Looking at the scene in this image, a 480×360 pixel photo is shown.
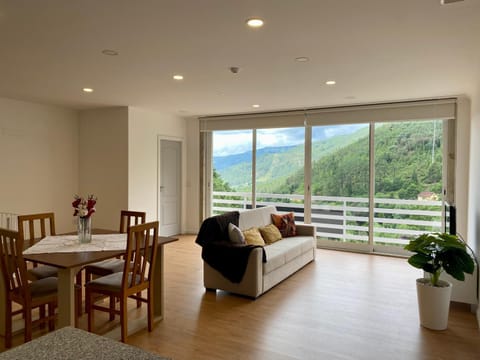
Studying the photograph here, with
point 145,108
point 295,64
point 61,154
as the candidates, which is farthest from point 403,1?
point 61,154

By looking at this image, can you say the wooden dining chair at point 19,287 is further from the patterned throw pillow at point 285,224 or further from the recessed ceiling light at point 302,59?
the patterned throw pillow at point 285,224

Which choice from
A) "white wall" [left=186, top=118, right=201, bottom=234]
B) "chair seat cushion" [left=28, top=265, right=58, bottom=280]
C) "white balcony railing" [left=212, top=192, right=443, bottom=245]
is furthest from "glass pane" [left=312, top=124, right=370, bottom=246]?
"chair seat cushion" [left=28, top=265, right=58, bottom=280]

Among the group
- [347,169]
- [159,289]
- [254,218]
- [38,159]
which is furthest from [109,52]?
[347,169]

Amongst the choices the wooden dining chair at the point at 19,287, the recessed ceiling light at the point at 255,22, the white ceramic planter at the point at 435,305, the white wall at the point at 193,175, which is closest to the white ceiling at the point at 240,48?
the recessed ceiling light at the point at 255,22

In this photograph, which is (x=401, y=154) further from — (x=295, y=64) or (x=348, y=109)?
(x=295, y=64)

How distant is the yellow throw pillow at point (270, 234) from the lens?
5.11 m

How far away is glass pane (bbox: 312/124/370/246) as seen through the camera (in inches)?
253

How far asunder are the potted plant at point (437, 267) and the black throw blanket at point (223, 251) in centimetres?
163

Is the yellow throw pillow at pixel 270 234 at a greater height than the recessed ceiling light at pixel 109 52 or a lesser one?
lesser

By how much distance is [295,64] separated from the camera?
3.82 meters

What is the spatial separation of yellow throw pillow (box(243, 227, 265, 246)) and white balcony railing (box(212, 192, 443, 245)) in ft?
7.33

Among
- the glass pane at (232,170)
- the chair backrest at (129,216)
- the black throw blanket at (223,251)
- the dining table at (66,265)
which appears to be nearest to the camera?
the dining table at (66,265)

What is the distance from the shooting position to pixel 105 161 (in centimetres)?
673

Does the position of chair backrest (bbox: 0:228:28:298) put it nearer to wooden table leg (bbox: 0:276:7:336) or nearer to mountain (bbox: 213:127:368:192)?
wooden table leg (bbox: 0:276:7:336)
